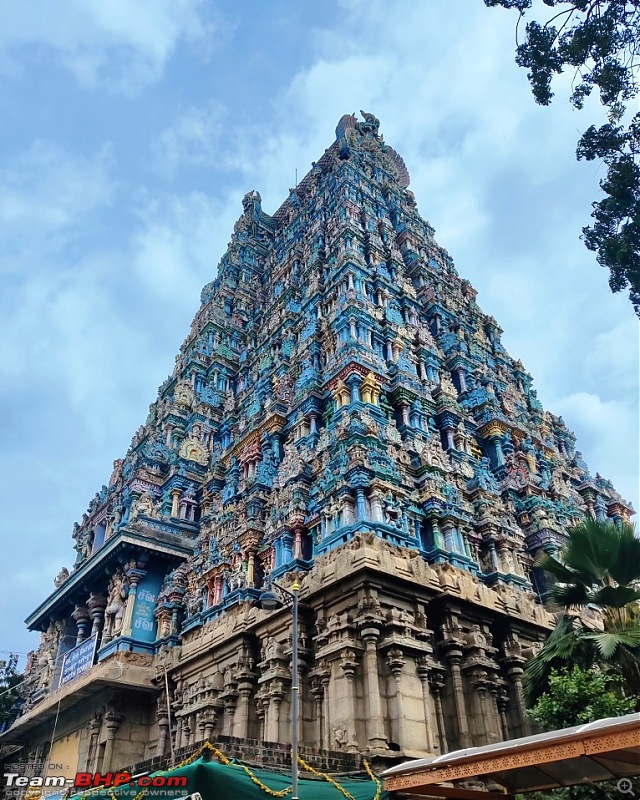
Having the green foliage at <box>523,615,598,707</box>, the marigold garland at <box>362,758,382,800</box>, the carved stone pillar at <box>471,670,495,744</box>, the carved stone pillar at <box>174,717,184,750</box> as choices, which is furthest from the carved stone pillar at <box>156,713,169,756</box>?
the green foliage at <box>523,615,598,707</box>

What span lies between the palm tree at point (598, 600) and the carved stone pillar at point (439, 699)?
143 inches

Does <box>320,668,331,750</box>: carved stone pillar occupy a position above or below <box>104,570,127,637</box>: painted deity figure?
below

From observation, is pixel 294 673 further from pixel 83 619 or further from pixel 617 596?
pixel 83 619

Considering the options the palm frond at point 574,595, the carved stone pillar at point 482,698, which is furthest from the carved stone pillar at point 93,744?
the palm frond at point 574,595

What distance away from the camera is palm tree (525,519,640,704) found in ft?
49.0

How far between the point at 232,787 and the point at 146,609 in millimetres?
17828

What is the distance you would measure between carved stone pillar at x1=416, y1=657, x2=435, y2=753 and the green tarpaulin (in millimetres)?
3326

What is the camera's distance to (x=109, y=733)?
26.2 metres

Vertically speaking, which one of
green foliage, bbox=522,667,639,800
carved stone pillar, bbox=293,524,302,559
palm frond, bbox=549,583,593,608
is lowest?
green foliage, bbox=522,667,639,800

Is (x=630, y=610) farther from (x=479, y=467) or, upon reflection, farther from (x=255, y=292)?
(x=255, y=292)

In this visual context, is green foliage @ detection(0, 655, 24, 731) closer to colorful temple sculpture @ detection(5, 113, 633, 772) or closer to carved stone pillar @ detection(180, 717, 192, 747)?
colorful temple sculpture @ detection(5, 113, 633, 772)

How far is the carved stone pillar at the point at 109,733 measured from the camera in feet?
83.3

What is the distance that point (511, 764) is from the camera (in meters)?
10.4

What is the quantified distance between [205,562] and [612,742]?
71.5 ft
